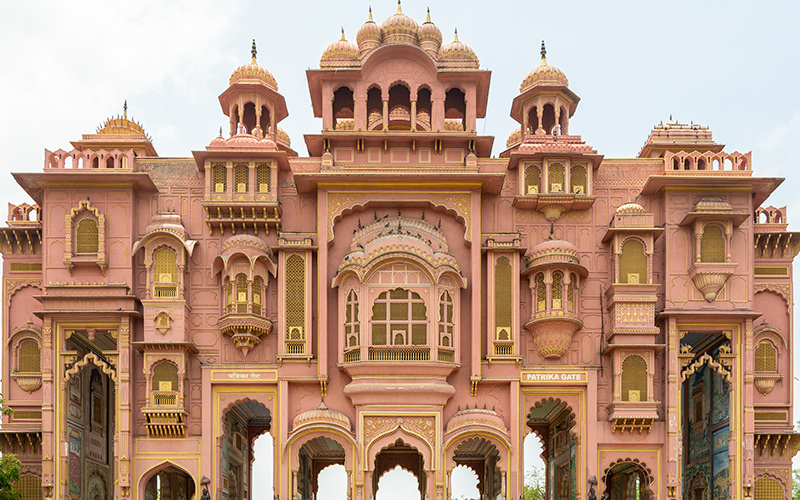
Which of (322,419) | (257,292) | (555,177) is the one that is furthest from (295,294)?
(555,177)

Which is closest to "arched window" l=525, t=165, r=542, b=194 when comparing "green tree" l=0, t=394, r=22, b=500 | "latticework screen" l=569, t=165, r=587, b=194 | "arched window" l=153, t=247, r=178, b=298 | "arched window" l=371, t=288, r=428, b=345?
"latticework screen" l=569, t=165, r=587, b=194

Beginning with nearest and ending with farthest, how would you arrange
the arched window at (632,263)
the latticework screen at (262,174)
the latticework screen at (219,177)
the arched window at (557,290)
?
the arched window at (557,290), the arched window at (632,263), the latticework screen at (219,177), the latticework screen at (262,174)

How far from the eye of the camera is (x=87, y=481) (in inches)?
1145

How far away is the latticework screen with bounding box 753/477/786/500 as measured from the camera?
2920 cm

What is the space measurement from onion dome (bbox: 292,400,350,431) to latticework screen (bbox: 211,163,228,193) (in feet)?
24.8

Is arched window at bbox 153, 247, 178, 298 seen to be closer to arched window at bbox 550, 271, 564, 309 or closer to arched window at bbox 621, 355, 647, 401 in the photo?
arched window at bbox 550, 271, 564, 309

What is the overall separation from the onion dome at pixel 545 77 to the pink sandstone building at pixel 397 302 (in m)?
2.81

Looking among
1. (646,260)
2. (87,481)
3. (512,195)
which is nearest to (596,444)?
(646,260)

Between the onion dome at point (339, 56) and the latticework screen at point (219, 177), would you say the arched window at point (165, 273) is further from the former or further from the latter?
the onion dome at point (339, 56)

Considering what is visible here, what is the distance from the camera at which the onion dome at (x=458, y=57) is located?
99.3ft

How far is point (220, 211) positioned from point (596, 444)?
13626 millimetres

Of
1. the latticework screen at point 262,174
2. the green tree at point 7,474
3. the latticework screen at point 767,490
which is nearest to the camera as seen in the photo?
the green tree at point 7,474

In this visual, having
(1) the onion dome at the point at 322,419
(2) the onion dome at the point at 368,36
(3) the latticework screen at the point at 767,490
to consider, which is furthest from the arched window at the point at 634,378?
(2) the onion dome at the point at 368,36

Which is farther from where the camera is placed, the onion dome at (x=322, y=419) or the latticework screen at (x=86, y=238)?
the latticework screen at (x=86, y=238)
